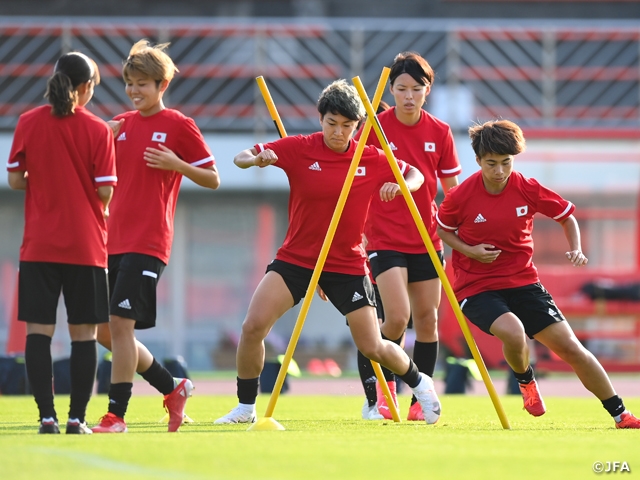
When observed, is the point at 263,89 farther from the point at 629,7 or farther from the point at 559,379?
the point at 629,7

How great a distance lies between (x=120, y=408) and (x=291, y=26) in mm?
14006

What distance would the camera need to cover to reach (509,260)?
6.88 m

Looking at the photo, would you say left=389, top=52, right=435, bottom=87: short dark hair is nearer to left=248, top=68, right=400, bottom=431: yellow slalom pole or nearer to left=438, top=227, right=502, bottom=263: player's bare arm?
left=438, top=227, right=502, bottom=263: player's bare arm

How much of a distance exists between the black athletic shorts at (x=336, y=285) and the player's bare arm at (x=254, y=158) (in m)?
0.65

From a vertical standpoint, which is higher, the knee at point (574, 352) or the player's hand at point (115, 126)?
the player's hand at point (115, 126)

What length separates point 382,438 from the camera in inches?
223

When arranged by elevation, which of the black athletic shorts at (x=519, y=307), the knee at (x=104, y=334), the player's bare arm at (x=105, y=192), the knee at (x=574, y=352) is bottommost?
the knee at (x=104, y=334)

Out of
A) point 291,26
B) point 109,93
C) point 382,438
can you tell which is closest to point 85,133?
point 382,438

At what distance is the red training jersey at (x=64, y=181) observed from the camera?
5.77 meters

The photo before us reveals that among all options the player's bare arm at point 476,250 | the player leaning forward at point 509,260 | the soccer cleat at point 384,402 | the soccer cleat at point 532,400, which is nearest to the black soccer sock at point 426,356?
the soccer cleat at point 384,402

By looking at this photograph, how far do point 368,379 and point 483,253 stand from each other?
5.19 ft

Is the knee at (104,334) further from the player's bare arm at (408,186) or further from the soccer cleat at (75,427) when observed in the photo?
the player's bare arm at (408,186)

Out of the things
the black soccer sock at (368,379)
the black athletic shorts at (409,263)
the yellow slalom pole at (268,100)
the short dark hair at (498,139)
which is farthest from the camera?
the black soccer sock at (368,379)

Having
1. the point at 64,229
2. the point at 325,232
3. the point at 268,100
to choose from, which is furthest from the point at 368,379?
the point at 64,229
